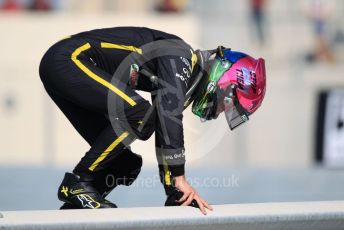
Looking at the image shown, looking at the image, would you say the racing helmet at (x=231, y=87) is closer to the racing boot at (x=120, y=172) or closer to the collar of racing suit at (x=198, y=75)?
the collar of racing suit at (x=198, y=75)

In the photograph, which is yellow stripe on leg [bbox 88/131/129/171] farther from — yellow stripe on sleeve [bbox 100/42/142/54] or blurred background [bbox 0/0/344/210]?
blurred background [bbox 0/0/344/210]

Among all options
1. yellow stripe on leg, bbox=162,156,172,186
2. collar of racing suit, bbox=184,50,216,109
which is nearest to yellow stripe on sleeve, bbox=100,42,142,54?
collar of racing suit, bbox=184,50,216,109

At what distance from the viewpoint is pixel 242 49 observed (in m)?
12.8

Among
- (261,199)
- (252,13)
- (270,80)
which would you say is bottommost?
(261,199)

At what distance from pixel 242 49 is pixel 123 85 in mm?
8357

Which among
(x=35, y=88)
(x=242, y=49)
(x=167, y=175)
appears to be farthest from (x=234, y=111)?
(x=242, y=49)

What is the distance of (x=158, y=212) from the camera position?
403cm

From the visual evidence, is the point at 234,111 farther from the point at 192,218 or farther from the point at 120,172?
the point at 192,218

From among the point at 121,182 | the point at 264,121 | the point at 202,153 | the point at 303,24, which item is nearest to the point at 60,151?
the point at 202,153

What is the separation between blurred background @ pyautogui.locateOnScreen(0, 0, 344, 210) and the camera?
11.8m

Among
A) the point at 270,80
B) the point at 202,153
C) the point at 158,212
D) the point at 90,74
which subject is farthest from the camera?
the point at 270,80

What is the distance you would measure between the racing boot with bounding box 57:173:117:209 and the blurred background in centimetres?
624

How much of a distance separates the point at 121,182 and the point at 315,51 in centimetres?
854

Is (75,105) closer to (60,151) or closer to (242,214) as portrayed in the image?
(242,214)
